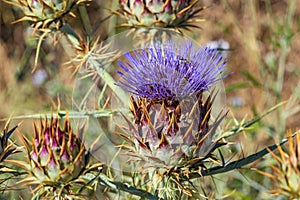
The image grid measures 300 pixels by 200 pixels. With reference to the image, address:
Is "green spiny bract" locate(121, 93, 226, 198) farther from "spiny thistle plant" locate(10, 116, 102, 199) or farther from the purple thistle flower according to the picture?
"spiny thistle plant" locate(10, 116, 102, 199)

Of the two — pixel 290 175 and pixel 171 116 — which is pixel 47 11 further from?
pixel 290 175

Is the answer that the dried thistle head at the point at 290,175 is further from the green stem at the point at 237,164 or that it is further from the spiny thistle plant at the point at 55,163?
the spiny thistle plant at the point at 55,163

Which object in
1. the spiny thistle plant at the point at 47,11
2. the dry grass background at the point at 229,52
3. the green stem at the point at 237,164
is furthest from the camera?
the dry grass background at the point at 229,52

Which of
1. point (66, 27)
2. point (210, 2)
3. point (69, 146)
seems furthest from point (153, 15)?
point (210, 2)

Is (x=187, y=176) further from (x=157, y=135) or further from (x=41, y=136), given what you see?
(x=41, y=136)

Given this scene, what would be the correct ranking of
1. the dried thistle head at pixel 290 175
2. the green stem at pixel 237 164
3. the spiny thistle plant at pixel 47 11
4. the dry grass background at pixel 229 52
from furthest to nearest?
the dry grass background at pixel 229 52, the spiny thistle plant at pixel 47 11, the green stem at pixel 237 164, the dried thistle head at pixel 290 175

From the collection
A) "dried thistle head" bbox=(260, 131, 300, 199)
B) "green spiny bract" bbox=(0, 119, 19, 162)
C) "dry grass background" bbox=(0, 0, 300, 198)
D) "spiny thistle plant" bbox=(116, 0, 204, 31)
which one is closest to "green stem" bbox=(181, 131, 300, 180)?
"dried thistle head" bbox=(260, 131, 300, 199)

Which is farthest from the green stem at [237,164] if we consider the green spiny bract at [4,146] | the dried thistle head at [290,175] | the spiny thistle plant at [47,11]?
the spiny thistle plant at [47,11]
